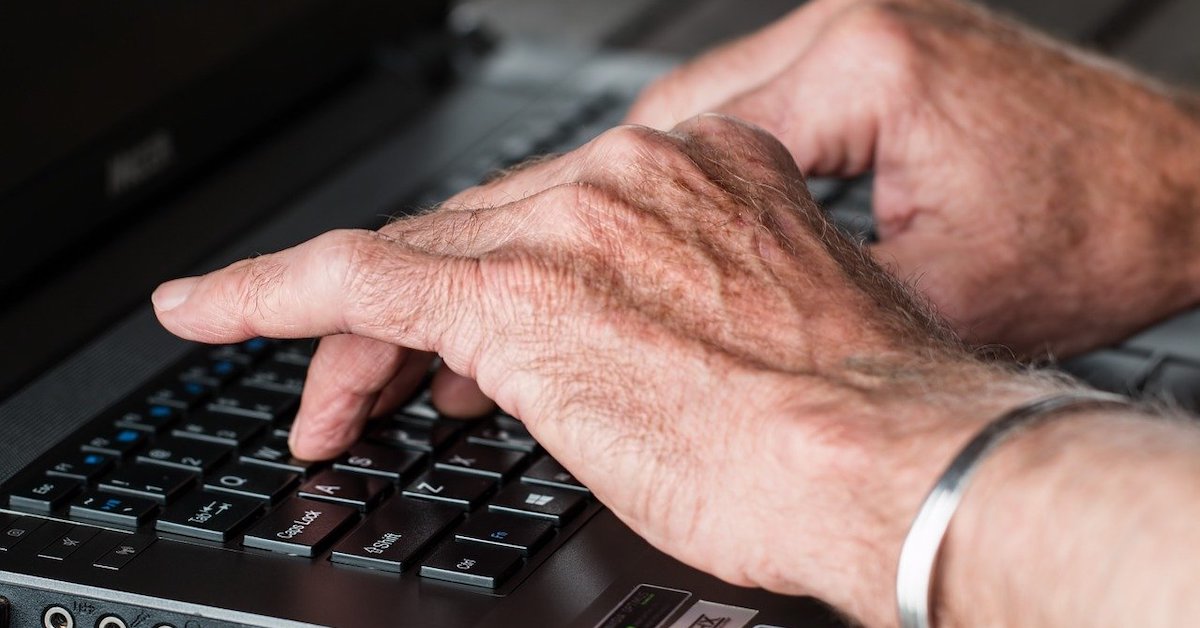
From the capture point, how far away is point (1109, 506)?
595mm

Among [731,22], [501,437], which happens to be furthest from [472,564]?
[731,22]

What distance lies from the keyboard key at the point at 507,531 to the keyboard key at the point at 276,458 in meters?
0.11

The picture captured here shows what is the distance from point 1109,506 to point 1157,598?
0.04m

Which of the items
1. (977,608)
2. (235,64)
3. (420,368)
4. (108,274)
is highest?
(235,64)

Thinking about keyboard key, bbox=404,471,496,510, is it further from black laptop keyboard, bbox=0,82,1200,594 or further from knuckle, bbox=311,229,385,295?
knuckle, bbox=311,229,385,295

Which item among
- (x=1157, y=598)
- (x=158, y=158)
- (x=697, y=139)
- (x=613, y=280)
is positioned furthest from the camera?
(x=158, y=158)

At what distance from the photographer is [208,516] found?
77 cm

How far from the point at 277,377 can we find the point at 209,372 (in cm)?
4

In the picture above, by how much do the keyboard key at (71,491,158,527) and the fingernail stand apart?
0.11 meters

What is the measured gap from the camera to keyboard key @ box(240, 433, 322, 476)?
0.83 metres

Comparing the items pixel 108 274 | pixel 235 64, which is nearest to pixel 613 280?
pixel 108 274

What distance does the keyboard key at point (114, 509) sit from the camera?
2.54 ft

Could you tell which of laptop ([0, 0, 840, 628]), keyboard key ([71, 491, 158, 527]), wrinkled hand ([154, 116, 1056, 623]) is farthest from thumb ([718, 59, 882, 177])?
keyboard key ([71, 491, 158, 527])

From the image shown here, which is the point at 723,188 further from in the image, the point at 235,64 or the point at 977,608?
the point at 235,64
